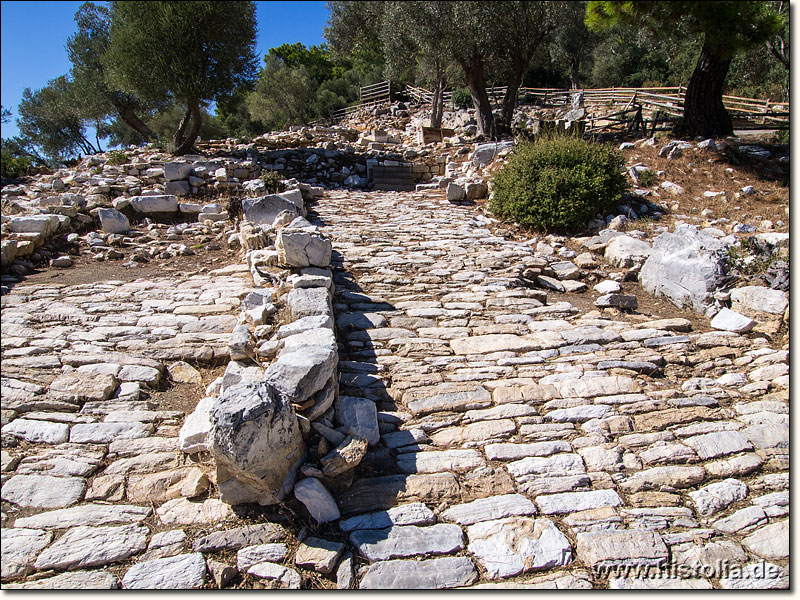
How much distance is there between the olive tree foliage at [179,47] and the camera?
45.6ft

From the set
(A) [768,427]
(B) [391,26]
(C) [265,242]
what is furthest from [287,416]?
(B) [391,26]

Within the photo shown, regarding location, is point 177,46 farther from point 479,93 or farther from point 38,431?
point 38,431

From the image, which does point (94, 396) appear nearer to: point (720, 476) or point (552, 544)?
point (552, 544)

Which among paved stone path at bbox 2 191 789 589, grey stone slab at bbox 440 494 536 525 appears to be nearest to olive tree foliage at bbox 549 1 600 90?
paved stone path at bbox 2 191 789 589

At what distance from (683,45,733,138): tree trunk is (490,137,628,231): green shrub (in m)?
4.17

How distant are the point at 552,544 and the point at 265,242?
5810mm

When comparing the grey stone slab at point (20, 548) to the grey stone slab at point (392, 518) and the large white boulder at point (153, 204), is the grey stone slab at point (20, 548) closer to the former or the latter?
the grey stone slab at point (392, 518)

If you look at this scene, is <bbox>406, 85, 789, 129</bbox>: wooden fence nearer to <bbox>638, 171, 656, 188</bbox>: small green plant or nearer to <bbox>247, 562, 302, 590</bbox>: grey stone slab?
<bbox>638, 171, 656, 188</bbox>: small green plant

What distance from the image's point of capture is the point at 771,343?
4902 mm

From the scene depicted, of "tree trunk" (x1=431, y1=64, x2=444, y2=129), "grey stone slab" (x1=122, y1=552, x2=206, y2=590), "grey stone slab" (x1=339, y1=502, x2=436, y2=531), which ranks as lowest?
"grey stone slab" (x1=339, y1=502, x2=436, y2=531)

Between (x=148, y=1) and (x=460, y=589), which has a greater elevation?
(x=148, y=1)

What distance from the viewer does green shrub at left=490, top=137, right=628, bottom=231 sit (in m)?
8.73

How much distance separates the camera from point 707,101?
11898mm

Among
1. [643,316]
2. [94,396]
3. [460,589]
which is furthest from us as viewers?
[643,316]
